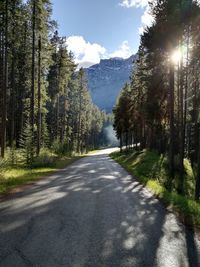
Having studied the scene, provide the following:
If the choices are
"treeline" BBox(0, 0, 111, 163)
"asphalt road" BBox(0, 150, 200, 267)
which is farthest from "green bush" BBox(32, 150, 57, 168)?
"asphalt road" BBox(0, 150, 200, 267)

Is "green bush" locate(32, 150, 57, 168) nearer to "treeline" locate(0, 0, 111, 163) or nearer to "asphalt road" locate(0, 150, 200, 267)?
"treeline" locate(0, 0, 111, 163)

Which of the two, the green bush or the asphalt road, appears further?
the green bush

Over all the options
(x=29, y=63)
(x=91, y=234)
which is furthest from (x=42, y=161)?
(x=91, y=234)

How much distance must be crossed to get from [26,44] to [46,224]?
33.3 metres

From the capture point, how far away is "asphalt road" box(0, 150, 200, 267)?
241 inches

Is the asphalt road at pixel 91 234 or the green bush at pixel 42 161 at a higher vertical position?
the green bush at pixel 42 161

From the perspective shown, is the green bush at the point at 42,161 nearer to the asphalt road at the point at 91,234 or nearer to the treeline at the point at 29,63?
the treeline at the point at 29,63

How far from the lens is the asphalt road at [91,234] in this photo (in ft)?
20.1

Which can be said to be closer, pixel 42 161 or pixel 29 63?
pixel 42 161

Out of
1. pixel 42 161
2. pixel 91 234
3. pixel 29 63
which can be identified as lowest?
pixel 91 234

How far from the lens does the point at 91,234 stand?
7.71 metres

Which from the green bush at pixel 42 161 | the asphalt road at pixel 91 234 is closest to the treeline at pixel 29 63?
the green bush at pixel 42 161

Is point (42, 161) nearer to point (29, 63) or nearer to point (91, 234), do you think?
point (29, 63)

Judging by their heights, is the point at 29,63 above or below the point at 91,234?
above
